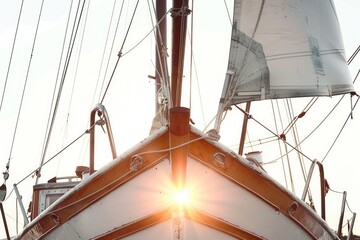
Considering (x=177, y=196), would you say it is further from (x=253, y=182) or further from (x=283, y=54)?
(x=283, y=54)

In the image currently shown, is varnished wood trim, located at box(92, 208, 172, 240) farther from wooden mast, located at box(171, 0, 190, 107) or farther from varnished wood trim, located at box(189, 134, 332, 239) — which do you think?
wooden mast, located at box(171, 0, 190, 107)

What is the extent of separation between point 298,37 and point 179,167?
13.8 feet

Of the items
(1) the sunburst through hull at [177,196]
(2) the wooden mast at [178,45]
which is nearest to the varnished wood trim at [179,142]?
(1) the sunburst through hull at [177,196]

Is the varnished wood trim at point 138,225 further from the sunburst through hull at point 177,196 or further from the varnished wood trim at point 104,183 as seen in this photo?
the varnished wood trim at point 104,183

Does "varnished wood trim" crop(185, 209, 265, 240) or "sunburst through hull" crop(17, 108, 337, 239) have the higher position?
"sunburst through hull" crop(17, 108, 337, 239)

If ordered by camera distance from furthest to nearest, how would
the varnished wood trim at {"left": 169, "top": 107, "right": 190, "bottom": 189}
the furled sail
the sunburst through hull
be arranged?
the furled sail → the sunburst through hull → the varnished wood trim at {"left": 169, "top": 107, "right": 190, "bottom": 189}

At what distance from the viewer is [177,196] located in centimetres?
607

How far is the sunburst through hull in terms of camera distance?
19.9 feet

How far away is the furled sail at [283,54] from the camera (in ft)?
28.0

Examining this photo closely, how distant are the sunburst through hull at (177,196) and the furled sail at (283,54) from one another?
85.3 inches

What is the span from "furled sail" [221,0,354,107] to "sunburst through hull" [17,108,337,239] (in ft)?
7.11

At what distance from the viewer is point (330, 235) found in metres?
7.70

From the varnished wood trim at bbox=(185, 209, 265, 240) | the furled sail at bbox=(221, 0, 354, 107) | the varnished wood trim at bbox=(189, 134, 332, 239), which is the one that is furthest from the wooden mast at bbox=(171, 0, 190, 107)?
the furled sail at bbox=(221, 0, 354, 107)

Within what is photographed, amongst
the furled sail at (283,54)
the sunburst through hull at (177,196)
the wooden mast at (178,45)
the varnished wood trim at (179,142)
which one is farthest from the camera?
the furled sail at (283,54)
